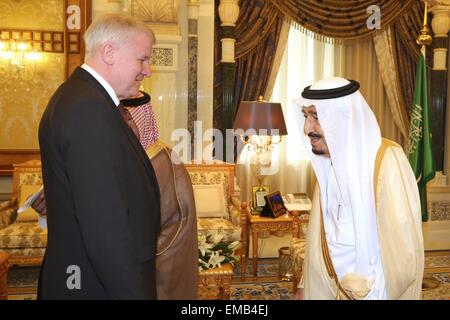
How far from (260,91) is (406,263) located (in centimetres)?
446

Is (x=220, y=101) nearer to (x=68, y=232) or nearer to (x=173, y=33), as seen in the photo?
(x=173, y=33)

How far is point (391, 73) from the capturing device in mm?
6371

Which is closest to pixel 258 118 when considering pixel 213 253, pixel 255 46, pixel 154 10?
pixel 255 46

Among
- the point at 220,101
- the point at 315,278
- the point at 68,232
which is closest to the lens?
the point at 68,232

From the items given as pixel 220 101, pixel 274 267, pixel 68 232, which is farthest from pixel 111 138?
pixel 220 101

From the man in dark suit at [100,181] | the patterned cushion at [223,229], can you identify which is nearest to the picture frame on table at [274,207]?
the patterned cushion at [223,229]

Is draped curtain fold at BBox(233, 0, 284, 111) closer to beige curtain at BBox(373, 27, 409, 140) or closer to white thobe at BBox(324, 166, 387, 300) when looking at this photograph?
beige curtain at BBox(373, 27, 409, 140)

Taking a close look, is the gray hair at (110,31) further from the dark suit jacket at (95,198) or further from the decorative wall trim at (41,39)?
the decorative wall trim at (41,39)

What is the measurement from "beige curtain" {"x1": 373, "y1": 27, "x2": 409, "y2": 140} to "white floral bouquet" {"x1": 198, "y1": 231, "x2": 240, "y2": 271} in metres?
3.76

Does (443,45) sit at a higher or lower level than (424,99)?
higher

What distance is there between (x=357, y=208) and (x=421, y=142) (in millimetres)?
3533

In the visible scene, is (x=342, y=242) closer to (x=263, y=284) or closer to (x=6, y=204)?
(x=263, y=284)

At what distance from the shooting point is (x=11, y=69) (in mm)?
5535

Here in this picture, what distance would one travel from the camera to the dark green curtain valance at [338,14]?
6.00 metres
